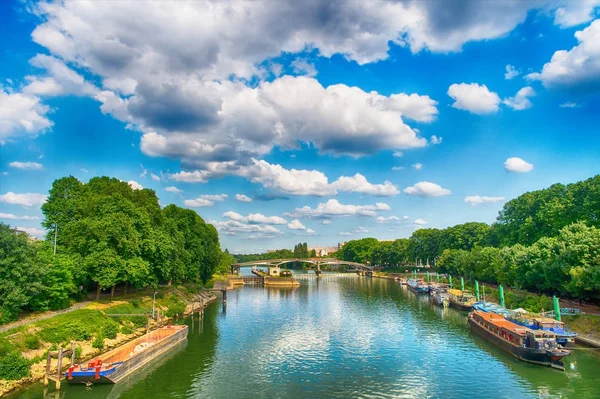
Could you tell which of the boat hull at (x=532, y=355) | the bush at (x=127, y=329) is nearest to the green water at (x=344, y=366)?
the boat hull at (x=532, y=355)

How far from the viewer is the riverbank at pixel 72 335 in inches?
1379

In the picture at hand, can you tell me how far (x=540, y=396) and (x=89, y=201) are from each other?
66160 mm

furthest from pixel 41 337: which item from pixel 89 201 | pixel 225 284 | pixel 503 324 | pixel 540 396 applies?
pixel 225 284

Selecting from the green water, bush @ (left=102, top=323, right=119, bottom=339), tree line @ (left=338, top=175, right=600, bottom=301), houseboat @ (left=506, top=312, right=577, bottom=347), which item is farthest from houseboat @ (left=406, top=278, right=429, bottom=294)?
bush @ (left=102, top=323, right=119, bottom=339)

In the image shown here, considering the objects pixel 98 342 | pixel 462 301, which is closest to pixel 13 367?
pixel 98 342

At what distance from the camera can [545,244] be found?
69375 mm

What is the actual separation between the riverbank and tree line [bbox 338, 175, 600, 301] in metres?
57.5

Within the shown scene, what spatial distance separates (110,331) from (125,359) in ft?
32.7

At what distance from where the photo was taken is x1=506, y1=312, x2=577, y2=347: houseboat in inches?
1748

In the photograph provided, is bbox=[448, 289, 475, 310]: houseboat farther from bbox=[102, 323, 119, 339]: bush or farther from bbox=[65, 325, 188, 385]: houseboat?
bbox=[102, 323, 119, 339]: bush

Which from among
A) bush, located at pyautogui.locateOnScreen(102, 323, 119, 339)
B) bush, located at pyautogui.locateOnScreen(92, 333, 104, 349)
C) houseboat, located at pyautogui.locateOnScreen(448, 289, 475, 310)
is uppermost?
houseboat, located at pyautogui.locateOnScreen(448, 289, 475, 310)

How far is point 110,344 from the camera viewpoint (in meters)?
47.8

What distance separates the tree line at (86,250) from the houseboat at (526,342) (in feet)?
161

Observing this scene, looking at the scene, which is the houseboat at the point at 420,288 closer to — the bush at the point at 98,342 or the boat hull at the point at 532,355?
the boat hull at the point at 532,355
